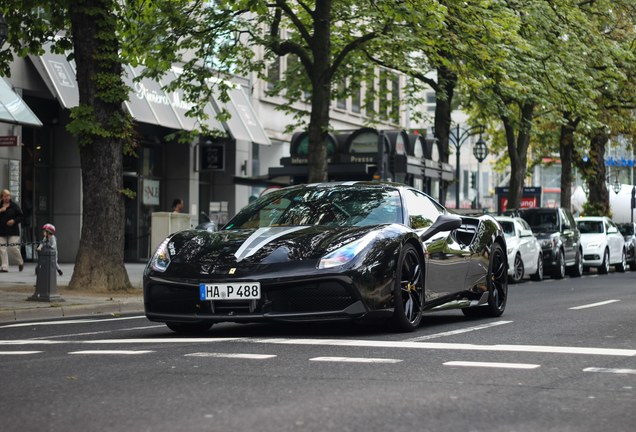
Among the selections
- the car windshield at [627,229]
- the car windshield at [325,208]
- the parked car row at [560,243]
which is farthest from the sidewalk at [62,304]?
the car windshield at [627,229]

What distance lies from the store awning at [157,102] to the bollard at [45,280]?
5.86 meters

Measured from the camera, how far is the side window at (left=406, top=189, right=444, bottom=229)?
433 inches

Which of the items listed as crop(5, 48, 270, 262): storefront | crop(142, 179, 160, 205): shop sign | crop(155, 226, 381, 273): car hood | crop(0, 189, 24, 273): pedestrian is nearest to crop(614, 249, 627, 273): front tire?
crop(5, 48, 270, 262): storefront

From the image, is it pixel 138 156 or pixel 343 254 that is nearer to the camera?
pixel 343 254

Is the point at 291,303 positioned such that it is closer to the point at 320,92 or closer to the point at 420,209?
the point at 420,209

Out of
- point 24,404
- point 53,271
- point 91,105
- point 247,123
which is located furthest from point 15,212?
point 24,404

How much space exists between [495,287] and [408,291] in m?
2.61

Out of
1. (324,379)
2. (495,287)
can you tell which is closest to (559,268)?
(495,287)

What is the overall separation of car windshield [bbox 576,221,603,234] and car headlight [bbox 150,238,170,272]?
85.8 feet

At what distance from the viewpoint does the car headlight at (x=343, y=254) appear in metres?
9.52

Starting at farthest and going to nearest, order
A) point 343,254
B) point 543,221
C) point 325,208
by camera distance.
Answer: point 543,221 → point 325,208 → point 343,254

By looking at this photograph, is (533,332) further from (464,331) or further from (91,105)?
(91,105)

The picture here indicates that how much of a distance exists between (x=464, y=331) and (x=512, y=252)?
1600cm

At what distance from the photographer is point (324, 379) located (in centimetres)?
693
